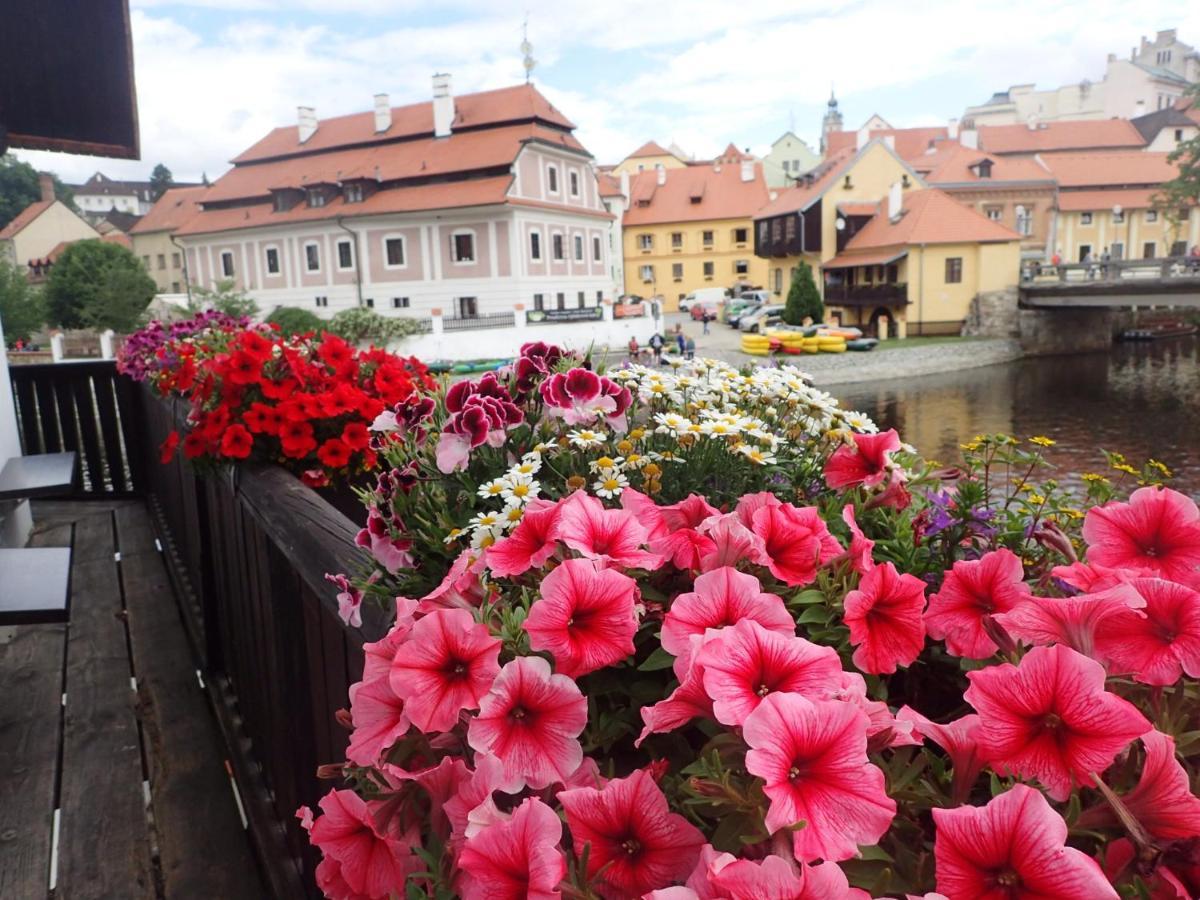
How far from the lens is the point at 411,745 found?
3.17ft

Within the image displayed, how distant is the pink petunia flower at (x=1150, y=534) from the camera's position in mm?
1081

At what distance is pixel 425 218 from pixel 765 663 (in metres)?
40.0

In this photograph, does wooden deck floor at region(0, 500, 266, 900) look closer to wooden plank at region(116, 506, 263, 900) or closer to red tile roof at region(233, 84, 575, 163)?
wooden plank at region(116, 506, 263, 900)

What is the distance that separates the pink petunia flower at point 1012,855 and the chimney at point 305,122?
50.6m

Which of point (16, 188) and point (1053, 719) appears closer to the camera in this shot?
point (1053, 719)

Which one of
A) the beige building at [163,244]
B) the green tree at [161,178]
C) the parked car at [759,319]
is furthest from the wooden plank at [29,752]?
the green tree at [161,178]

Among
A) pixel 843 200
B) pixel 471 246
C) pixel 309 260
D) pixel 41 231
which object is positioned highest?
pixel 41 231

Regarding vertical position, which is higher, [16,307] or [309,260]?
[309,260]

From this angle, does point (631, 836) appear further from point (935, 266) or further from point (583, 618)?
point (935, 266)

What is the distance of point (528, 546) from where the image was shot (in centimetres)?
108

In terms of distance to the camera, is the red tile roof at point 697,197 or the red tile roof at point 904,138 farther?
the red tile roof at point 904,138

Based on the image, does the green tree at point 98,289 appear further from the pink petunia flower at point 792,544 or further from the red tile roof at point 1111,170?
the red tile roof at point 1111,170

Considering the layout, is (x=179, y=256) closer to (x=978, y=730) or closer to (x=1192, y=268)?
(x=1192, y=268)

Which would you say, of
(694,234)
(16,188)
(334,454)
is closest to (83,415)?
(334,454)
